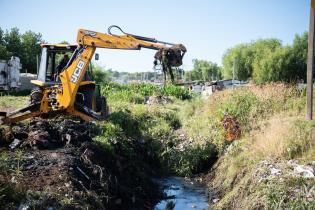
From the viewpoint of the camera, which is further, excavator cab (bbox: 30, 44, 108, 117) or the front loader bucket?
excavator cab (bbox: 30, 44, 108, 117)

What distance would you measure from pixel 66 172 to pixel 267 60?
151 ft

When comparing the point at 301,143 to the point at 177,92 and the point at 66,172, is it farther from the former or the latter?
the point at 177,92

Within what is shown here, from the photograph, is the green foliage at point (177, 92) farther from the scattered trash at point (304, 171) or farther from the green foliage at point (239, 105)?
the scattered trash at point (304, 171)

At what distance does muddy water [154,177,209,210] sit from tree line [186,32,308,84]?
35.3 m

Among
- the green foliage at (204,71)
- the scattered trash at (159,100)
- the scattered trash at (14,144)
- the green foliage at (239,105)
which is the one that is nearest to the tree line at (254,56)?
the green foliage at (204,71)

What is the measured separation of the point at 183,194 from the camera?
10.1 meters

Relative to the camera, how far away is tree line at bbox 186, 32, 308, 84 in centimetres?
4909

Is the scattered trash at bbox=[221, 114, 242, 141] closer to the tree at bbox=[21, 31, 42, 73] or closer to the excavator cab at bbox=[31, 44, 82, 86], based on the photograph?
the excavator cab at bbox=[31, 44, 82, 86]

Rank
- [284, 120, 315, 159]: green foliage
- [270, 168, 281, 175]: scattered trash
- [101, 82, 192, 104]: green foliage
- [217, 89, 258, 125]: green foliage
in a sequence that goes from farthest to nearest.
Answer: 1. [101, 82, 192, 104]: green foliage
2. [217, 89, 258, 125]: green foliage
3. [284, 120, 315, 159]: green foliage
4. [270, 168, 281, 175]: scattered trash

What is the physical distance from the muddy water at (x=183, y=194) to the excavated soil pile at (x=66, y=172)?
0.47 metres

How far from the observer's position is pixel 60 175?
652 centimetres

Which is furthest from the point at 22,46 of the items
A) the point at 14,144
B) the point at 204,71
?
the point at 204,71

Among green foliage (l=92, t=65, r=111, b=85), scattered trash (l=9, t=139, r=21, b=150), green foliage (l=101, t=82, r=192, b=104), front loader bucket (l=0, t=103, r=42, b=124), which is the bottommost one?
scattered trash (l=9, t=139, r=21, b=150)

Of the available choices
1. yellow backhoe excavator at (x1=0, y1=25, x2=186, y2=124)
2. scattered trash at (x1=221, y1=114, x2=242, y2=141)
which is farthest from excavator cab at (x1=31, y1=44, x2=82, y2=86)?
scattered trash at (x1=221, y1=114, x2=242, y2=141)
